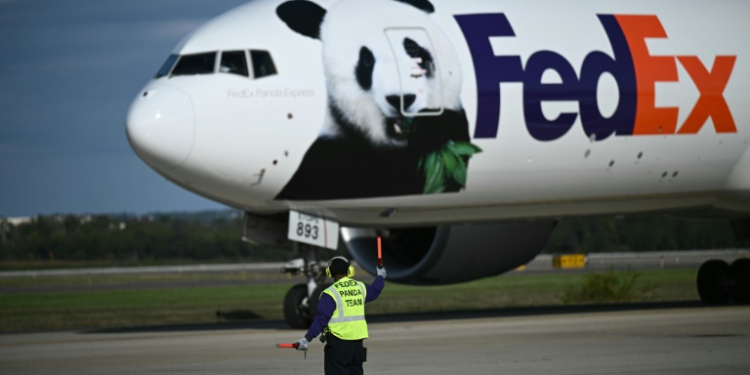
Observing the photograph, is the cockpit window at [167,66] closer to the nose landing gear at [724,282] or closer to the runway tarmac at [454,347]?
the runway tarmac at [454,347]

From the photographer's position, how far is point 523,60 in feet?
67.7

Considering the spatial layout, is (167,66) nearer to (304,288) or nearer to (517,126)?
(304,288)

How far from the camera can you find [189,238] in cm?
6956

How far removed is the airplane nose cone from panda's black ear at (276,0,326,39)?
6.69 ft

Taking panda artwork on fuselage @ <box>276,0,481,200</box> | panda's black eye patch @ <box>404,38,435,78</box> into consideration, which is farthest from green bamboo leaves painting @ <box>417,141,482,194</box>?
panda's black eye patch @ <box>404,38,435,78</box>

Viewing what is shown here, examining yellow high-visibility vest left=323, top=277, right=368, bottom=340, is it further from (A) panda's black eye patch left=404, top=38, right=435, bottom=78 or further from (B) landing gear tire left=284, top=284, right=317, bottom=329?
(A) panda's black eye patch left=404, top=38, right=435, bottom=78

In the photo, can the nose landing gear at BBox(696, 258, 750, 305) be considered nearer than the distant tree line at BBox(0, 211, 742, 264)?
Yes

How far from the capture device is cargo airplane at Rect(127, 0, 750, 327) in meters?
19.2

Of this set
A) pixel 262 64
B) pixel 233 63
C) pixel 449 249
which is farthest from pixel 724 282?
pixel 233 63

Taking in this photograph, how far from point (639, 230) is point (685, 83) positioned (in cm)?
1971

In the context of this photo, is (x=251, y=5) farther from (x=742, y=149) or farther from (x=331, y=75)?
(x=742, y=149)

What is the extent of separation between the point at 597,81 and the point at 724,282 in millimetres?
5707

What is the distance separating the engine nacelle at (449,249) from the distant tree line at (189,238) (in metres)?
14.0

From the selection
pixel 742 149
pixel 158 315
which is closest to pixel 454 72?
pixel 742 149
